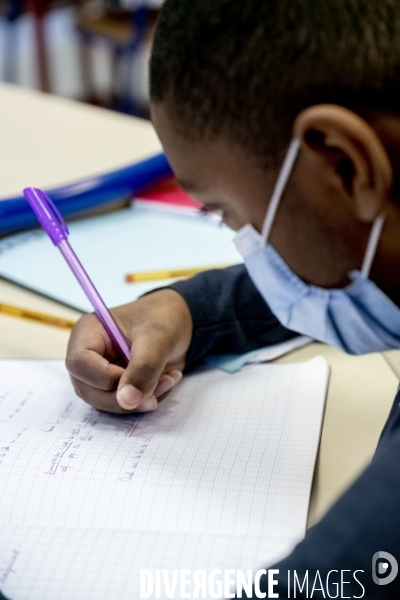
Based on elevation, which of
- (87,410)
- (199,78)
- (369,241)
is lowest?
(87,410)

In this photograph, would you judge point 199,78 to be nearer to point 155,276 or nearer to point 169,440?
point 169,440

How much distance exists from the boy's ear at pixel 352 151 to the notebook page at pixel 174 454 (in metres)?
0.27

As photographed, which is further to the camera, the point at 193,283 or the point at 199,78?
the point at 193,283

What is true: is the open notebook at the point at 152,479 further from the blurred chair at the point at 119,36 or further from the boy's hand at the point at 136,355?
the blurred chair at the point at 119,36

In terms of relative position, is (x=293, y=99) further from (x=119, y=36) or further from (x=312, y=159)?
(x=119, y=36)

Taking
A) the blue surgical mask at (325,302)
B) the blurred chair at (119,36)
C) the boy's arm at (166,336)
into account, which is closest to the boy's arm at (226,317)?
the boy's arm at (166,336)

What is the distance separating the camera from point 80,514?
637mm

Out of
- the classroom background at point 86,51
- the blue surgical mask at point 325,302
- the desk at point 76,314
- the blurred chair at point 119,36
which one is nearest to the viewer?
the blue surgical mask at point 325,302

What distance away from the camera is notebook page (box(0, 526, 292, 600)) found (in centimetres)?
57

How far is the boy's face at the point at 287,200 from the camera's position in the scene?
0.59 metres

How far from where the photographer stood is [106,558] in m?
0.59

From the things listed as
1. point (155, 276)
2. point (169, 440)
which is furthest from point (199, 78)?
point (155, 276)

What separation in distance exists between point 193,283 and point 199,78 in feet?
1.40

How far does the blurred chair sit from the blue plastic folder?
7.50ft
